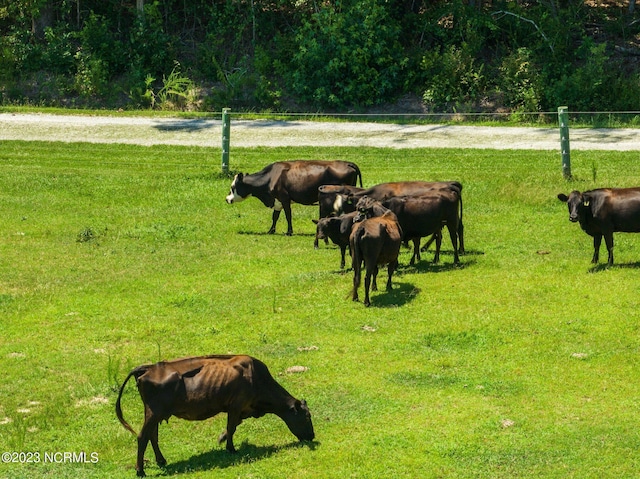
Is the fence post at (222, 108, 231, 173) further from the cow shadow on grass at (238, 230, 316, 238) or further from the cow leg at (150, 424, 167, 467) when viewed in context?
the cow leg at (150, 424, 167, 467)

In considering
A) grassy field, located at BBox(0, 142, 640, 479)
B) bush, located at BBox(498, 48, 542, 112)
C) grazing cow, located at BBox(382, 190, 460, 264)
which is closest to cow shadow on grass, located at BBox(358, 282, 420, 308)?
grassy field, located at BBox(0, 142, 640, 479)

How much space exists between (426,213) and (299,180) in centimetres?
463

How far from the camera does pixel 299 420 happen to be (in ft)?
45.7

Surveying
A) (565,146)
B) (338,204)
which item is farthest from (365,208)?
(565,146)

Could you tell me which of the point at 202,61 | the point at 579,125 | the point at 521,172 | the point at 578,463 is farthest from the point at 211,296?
the point at 202,61

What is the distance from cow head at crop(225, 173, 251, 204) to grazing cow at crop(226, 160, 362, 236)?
1.83 feet

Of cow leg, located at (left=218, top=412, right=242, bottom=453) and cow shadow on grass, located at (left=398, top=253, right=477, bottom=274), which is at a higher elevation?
cow shadow on grass, located at (left=398, top=253, right=477, bottom=274)

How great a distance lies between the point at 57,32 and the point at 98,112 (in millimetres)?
5965

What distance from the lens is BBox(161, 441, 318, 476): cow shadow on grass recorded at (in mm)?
13438

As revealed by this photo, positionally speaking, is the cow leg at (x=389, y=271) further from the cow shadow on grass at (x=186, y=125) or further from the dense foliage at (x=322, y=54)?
the dense foliage at (x=322, y=54)

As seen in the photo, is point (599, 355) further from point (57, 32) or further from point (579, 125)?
point (57, 32)

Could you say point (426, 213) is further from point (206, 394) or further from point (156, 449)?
point (156, 449)

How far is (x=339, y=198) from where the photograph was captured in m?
22.9

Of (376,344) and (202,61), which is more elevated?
(202,61)
